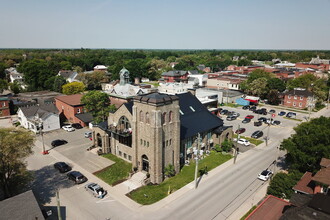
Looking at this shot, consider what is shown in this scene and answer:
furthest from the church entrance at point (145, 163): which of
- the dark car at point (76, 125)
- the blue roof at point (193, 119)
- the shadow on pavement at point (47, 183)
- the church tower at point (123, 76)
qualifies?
the church tower at point (123, 76)

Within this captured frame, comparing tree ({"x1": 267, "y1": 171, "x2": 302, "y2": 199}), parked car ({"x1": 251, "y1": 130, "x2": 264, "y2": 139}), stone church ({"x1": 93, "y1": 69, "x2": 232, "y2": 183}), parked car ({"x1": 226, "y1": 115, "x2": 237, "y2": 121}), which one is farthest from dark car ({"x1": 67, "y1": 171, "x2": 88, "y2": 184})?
parked car ({"x1": 226, "y1": 115, "x2": 237, "y2": 121})

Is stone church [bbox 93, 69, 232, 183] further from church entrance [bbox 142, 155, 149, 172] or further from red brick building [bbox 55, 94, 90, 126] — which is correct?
red brick building [bbox 55, 94, 90, 126]

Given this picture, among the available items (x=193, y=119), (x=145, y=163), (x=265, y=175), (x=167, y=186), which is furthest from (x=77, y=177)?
(x=265, y=175)

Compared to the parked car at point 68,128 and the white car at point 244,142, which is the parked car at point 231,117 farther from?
the parked car at point 68,128

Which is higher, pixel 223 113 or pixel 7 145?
pixel 7 145

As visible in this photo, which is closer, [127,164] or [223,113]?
[127,164]

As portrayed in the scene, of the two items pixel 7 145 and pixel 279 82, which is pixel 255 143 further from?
pixel 279 82

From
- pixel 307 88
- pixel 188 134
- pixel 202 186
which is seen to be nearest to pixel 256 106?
pixel 307 88
